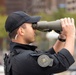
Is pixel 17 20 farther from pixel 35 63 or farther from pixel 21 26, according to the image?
pixel 35 63

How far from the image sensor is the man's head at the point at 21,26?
118 inches

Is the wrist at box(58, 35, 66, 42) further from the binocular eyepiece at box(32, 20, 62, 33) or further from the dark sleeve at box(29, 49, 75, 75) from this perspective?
the dark sleeve at box(29, 49, 75, 75)

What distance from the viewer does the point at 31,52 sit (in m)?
2.94

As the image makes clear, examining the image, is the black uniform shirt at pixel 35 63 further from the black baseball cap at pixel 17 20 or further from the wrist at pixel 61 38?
the wrist at pixel 61 38

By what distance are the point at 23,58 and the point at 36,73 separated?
15 cm

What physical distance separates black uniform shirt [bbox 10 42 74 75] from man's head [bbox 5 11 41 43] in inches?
4.5

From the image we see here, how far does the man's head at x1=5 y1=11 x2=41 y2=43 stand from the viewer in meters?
3.01

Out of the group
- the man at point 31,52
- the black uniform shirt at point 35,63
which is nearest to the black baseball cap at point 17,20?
the man at point 31,52

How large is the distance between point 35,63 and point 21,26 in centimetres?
34

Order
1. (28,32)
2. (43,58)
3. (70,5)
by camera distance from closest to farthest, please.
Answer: (43,58) < (28,32) < (70,5)

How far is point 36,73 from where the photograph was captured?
2877 mm

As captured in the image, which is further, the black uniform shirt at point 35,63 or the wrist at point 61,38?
the wrist at point 61,38

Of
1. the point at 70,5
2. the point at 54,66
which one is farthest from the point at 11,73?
the point at 70,5

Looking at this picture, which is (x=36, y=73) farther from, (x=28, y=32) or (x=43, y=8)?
(x=43, y=8)
